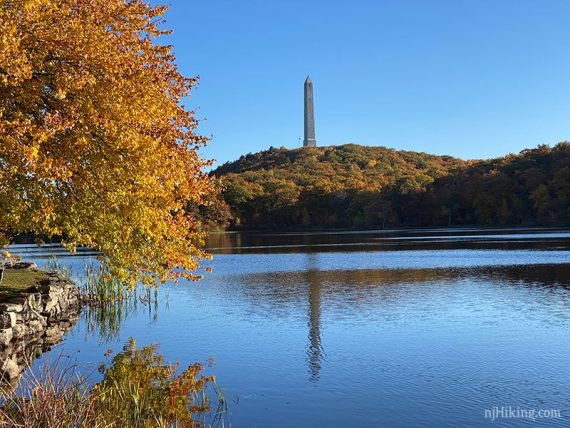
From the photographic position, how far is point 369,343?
15461 mm

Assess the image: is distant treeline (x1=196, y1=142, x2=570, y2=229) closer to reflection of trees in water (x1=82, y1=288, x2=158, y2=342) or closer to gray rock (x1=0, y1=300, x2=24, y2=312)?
reflection of trees in water (x1=82, y1=288, x2=158, y2=342)

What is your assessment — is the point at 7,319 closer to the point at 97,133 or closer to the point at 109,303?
the point at 97,133

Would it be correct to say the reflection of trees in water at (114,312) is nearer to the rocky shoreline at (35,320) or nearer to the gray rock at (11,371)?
the rocky shoreline at (35,320)

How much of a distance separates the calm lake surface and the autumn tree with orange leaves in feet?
10.2

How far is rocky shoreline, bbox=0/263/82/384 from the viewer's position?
48.9ft

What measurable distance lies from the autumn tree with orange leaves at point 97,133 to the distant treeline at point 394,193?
288 ft

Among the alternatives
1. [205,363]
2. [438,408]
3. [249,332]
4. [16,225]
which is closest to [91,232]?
[16,225]

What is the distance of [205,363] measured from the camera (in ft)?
46.3

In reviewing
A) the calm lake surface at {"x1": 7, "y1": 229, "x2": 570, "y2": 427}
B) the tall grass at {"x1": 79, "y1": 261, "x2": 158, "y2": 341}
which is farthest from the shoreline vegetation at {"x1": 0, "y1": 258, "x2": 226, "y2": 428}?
the tall grass at {"x1": 79, "y1": 261, "x2": 158, "y2": 341}

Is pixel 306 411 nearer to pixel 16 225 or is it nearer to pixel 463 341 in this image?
pixel 463 341

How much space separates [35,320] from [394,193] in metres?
104

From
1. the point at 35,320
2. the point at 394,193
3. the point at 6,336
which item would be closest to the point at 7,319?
the point at 6,336

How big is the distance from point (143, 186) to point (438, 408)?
6757 millimetres

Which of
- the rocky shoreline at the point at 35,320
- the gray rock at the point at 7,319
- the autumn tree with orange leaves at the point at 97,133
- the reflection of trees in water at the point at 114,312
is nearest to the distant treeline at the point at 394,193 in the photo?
the reflection of trees in water at the point at 114,312
